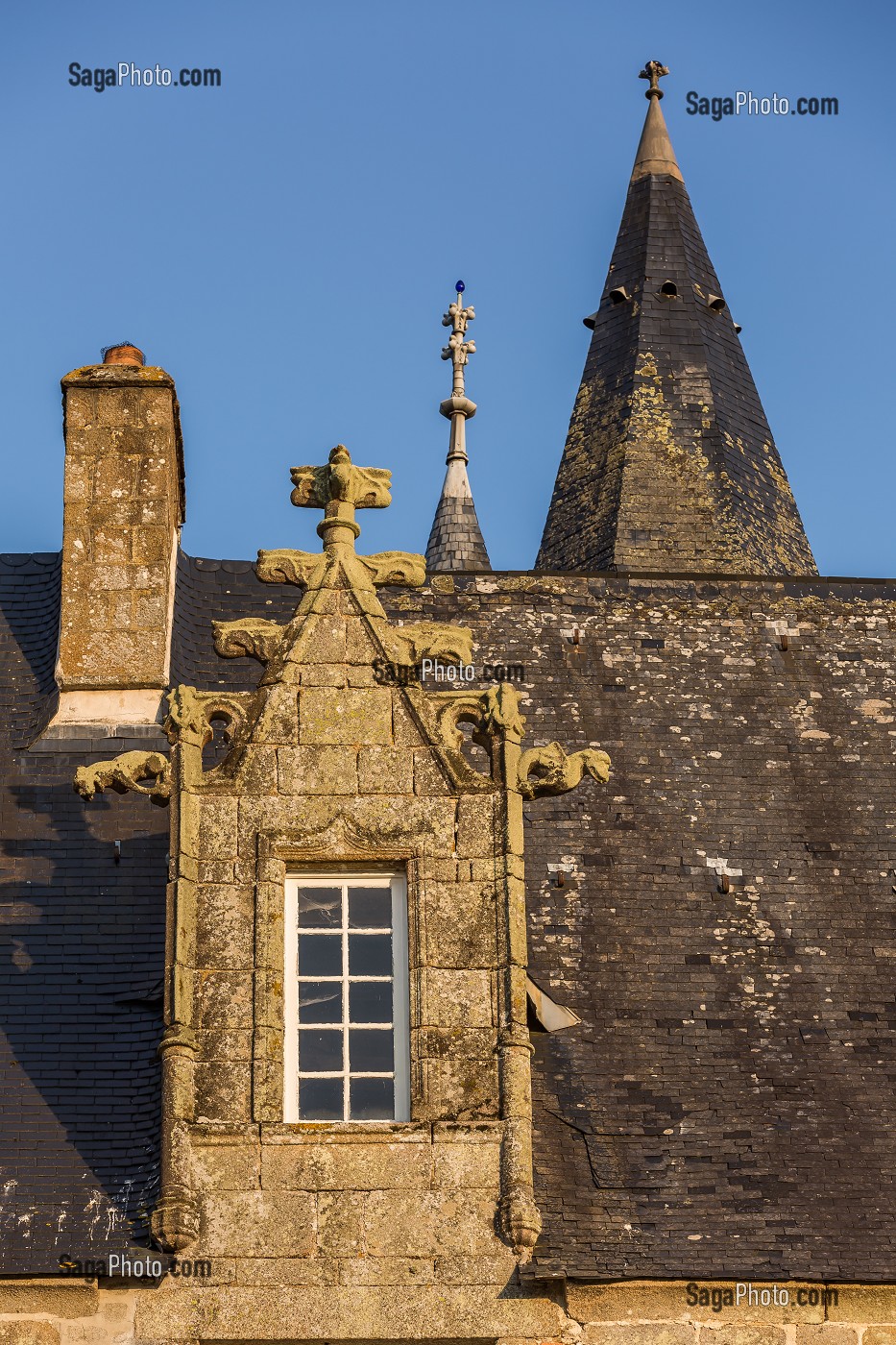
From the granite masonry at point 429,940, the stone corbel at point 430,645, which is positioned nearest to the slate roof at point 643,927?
the granite masonry at point 429,940

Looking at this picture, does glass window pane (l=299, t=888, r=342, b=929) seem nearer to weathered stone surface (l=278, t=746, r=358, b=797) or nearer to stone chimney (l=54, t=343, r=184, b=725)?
weathered stone surface (l=278, t=746, r=358, b=797)

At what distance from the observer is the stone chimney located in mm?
15297

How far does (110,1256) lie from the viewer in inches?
472

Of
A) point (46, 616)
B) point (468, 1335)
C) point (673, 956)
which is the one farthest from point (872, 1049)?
point (46, 616)

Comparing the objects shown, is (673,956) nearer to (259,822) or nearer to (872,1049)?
(872,1049)

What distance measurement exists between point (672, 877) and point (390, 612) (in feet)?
9.18

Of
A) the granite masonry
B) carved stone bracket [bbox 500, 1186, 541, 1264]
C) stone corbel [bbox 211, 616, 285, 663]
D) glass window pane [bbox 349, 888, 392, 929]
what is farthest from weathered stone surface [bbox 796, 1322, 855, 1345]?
stone corbel [bbox 211, 616, 285, 663]

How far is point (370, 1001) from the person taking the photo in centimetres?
1259

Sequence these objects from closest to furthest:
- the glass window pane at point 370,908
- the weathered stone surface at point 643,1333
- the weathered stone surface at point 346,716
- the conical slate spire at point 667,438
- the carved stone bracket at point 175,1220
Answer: the carved stone bracket at point 175,1220 < the weathered stone surface at point 643,1333 < the glass window pane at point 370,908 < the weathered stone surface at point 346,716 < the conical slate spire at point 667,438

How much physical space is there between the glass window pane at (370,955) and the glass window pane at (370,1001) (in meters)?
0.06

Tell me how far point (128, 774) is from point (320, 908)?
3.89 ft

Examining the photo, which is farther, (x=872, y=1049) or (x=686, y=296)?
(x=686, y=296)

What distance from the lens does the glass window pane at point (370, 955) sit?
12656 millimetres

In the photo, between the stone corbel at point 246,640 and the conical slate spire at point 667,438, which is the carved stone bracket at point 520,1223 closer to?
the stone corbel at point 246,640
